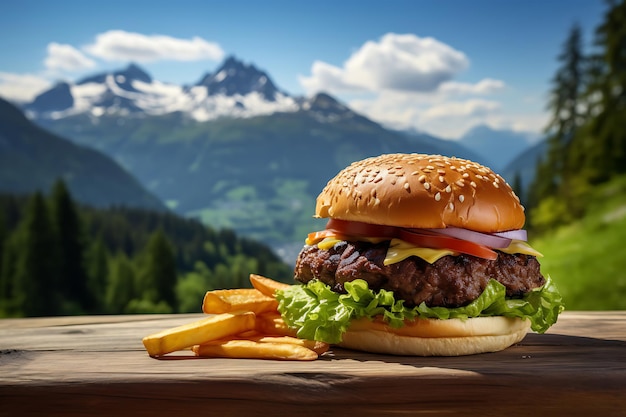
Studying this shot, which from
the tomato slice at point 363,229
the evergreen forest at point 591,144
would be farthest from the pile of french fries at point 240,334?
the evergreen forest at point 591,144

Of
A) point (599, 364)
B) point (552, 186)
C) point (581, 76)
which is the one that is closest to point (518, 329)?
point (599, 364)

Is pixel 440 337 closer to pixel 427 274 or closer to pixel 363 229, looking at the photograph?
pixel 427 274

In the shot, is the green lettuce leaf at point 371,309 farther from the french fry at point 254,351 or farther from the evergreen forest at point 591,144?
the evergreen forest at point 591,144

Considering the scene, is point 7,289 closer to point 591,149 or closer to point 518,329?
point 591,149

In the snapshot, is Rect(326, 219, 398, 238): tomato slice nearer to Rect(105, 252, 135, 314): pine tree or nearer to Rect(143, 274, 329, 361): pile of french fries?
Rect(143, 274, 329, 361): pile of french fries

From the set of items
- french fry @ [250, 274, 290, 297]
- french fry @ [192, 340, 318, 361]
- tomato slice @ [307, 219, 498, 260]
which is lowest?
french fry @ [192, 340, 318, 361]

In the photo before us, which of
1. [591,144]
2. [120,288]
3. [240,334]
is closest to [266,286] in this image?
[240,334]

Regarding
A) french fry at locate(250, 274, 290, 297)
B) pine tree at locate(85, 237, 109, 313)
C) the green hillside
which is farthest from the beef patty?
pine tree at locate(85, 237, 109, 313)
